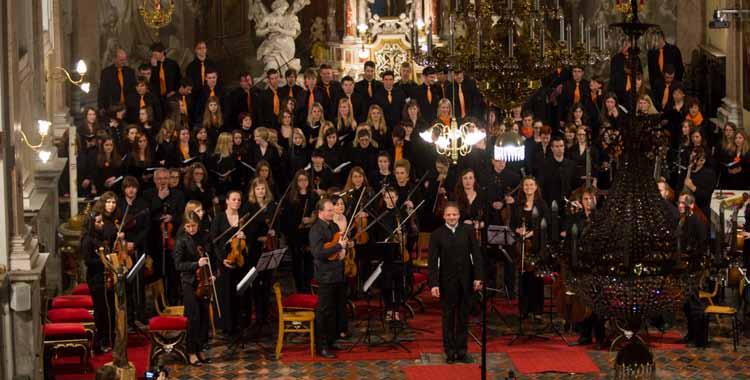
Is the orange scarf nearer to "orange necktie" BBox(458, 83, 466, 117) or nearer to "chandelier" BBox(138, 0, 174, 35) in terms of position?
"orange necktie" BBox(458, 83, 466, 117)

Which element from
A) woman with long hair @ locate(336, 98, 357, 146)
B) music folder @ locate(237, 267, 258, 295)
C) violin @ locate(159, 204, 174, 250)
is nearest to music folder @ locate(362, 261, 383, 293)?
music folder @ locate(237, 267, 258, 295)

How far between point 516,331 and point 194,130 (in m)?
5.03

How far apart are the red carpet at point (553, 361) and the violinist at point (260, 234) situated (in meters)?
2.63

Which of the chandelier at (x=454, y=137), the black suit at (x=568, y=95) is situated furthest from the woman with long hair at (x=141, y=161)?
the black suit at (x=568, y=95)

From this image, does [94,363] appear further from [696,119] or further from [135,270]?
[696,119]

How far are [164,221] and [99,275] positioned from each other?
5.21 feet

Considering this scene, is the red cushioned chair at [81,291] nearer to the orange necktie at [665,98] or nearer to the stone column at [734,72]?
the orange necktie at [665,98]

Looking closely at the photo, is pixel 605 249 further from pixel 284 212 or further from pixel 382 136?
pixel 382 136

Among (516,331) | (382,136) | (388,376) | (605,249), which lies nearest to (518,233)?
(516,331)

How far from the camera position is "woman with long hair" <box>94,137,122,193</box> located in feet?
64.8

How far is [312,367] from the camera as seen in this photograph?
16.8 metres

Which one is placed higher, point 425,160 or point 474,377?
point 425,160

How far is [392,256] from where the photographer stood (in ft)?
57.4

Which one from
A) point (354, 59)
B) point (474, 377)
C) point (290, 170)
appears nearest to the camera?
point (474, 377)
